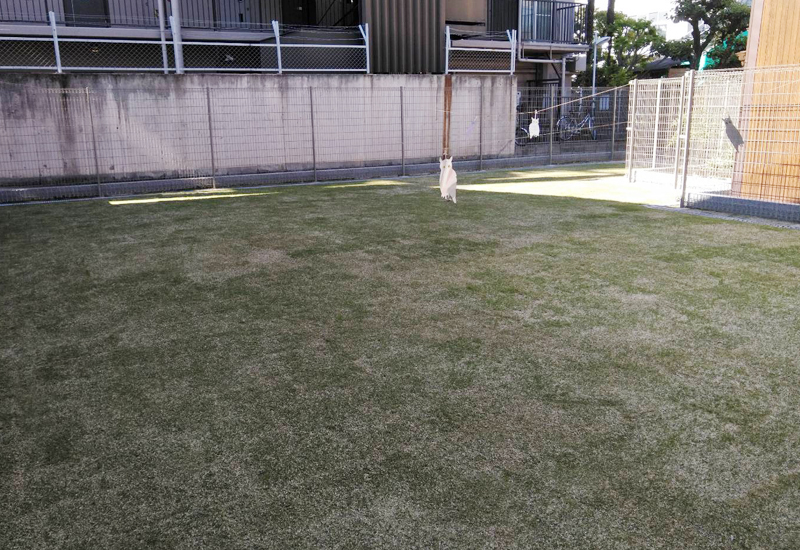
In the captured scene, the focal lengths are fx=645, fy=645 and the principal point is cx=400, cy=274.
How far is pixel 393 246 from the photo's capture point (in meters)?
6.68

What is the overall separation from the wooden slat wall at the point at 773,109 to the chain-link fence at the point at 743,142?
0.01m

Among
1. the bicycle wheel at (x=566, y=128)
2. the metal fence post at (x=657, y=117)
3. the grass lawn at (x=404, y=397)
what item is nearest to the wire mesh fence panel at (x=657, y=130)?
the metal fence post at (x=657, y=117)

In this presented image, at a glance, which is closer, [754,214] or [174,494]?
[174,494]

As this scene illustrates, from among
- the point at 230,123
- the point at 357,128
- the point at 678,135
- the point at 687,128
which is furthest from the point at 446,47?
the point at 687,128

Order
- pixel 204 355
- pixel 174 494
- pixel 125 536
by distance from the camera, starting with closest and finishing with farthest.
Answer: pixel 125 536
pixel 174 494
pixel 204 355

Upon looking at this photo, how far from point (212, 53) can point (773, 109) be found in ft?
41.9

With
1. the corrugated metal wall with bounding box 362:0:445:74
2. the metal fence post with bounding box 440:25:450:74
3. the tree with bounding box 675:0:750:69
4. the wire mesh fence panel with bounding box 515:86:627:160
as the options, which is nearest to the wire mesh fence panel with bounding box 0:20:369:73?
the corrugated metal wall with bounding box 362:0:445:74

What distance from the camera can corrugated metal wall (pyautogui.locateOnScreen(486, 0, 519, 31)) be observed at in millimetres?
19844

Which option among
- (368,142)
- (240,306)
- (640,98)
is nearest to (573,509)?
(240,306)

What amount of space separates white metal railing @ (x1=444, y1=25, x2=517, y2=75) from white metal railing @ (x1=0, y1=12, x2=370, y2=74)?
319cm

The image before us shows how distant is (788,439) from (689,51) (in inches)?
1452

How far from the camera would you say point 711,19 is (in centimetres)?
3303

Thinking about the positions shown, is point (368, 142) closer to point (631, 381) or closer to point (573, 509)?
point (631, 381)

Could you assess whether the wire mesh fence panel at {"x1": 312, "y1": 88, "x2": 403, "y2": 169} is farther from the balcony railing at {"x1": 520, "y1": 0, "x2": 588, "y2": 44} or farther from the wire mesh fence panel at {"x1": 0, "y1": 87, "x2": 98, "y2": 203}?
the balcony railing at {"x1": 520, "y1": 0, "x2": 588, "y2": 44}
